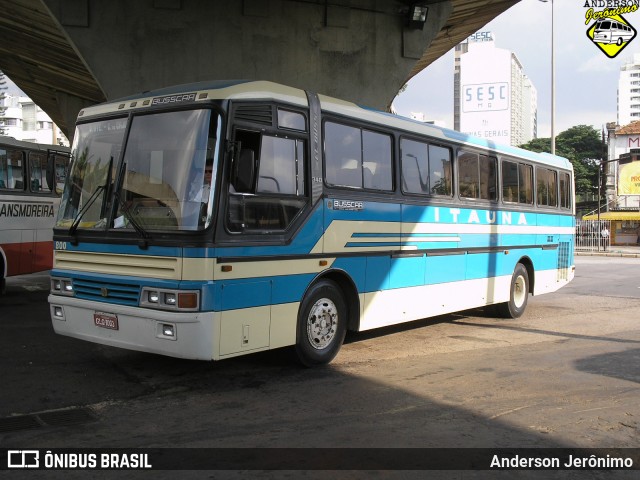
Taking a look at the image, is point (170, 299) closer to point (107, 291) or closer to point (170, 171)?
point (107, 291)

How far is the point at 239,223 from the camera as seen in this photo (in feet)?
20.1

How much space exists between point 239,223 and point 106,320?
5.76ft

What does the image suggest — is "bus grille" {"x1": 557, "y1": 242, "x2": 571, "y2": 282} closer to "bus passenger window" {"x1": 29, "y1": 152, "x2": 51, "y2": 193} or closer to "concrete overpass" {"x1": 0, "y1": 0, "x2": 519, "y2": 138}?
"concrete overpass" {"x1": 0, "y1": 0, "x2": 519, "y2": 138}

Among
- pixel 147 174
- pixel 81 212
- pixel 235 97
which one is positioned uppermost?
pixel 235 97

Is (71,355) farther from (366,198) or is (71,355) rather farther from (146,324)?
(366,198)

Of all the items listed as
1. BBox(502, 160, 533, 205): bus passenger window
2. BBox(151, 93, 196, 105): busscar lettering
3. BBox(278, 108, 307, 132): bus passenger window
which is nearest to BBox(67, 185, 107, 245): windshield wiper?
BBox(151, 93, 196, 105): busscar lettering

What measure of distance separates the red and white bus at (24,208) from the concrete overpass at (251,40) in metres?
2.30

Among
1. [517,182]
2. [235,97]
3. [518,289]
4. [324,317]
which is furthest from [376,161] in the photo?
[518,289]

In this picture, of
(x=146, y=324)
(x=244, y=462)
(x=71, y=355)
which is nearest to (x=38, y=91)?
(x=71, y=355)

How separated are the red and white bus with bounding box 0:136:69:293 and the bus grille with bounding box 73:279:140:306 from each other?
6.58m

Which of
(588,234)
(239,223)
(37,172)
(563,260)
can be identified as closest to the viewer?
(239,223)

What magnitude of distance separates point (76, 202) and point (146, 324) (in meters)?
1.84

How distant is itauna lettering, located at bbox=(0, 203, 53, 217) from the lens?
12766 mm

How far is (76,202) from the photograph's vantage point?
6820mm
